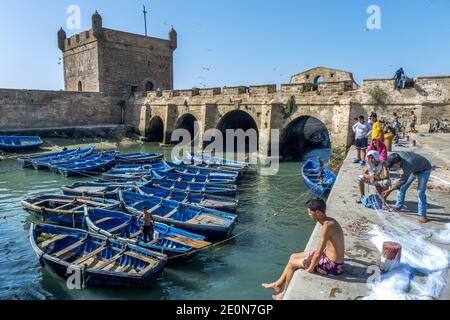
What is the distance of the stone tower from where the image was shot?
A: 33094mm

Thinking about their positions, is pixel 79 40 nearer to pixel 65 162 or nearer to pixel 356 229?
pixel 65 162

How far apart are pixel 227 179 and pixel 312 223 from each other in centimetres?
561

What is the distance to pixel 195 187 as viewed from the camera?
14211mm

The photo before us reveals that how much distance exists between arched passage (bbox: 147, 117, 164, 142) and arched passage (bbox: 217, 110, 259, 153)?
921cm

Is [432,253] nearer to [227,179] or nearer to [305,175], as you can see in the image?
[305,175]

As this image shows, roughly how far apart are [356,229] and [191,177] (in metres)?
10.9

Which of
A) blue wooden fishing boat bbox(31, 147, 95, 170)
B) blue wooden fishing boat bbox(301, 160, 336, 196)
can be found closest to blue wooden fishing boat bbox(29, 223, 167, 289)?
blue wooden fishing boat bbox(301, 160, 336, 196)

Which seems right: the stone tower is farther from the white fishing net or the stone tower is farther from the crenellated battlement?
the white fishing net

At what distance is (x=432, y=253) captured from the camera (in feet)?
16.3

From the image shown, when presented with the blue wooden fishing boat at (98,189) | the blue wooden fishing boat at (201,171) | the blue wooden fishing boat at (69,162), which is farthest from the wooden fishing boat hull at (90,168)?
the blue wooden fishing boat at (201,171)

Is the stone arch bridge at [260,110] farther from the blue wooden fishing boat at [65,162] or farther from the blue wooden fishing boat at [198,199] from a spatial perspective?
the blue wooden fishing boat at [198,199]

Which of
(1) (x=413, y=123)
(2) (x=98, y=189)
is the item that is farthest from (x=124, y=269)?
(1) (x=413, y=123)

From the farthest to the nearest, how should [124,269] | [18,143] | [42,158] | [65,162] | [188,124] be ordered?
[188,124]
[18,143]
[42,158]
[65,162]
[124,269]

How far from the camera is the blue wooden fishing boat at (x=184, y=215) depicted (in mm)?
9453
